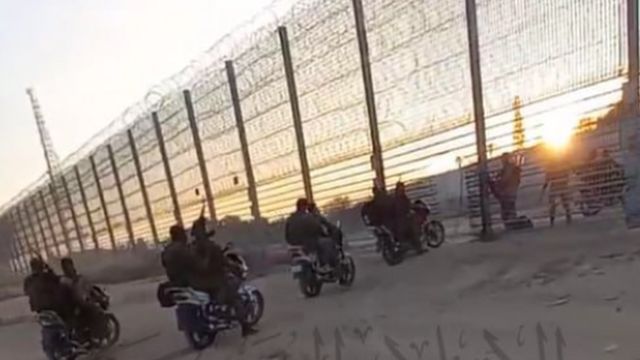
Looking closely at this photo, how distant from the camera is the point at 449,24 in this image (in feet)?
33.7

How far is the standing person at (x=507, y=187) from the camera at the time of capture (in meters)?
10.4

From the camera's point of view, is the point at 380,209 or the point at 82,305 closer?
the point at 82,305

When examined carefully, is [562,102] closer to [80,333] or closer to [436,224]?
[436,224]

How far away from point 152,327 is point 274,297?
5.64 ft

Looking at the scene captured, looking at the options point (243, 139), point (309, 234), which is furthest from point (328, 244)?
point (243, 139)

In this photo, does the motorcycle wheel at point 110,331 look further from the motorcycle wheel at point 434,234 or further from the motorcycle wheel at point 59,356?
the motorcycle wheel at point 434,234

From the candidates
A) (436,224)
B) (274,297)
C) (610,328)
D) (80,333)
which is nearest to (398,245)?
(436,224)

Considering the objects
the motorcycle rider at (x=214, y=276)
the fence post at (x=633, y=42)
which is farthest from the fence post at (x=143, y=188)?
the fence post at (x=633, y=42)

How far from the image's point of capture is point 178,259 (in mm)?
8438

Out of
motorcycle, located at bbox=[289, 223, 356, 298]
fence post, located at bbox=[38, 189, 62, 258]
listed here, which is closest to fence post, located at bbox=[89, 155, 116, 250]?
fence post, located at bbox=[38, 189, 62, 258]

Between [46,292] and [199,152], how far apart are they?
6650 millimetres

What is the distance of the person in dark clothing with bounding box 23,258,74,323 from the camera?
31.5ft

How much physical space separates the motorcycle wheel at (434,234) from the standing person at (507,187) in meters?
1.33

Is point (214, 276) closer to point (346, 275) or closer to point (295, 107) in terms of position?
point (346, 275)
